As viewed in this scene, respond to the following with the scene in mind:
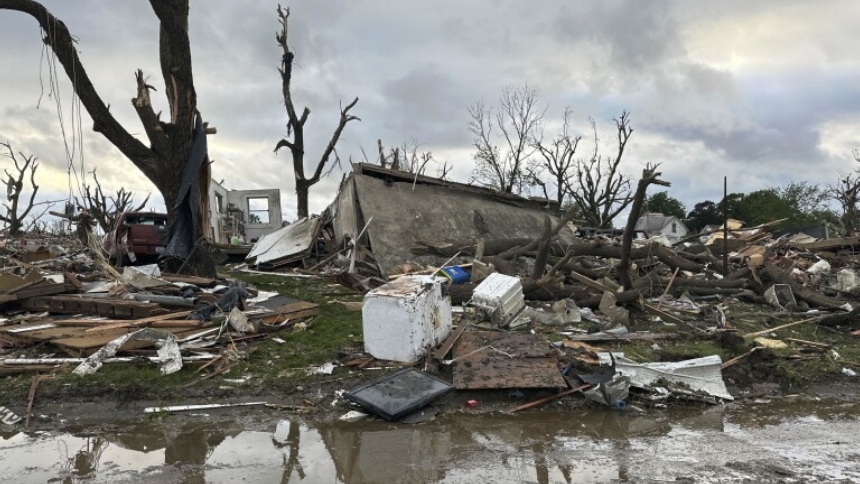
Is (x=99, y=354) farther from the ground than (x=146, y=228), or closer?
closer

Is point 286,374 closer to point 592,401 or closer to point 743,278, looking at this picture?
point 592,401

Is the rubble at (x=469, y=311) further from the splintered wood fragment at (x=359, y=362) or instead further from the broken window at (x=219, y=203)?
the broken window at (x=219, y=203)

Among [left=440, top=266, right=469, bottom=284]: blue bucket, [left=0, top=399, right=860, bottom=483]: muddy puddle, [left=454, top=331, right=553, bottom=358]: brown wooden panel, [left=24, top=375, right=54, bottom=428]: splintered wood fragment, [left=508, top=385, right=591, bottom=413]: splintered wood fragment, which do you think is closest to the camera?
[left=0, top=399, right=860, bottom=483]: muddy puddle

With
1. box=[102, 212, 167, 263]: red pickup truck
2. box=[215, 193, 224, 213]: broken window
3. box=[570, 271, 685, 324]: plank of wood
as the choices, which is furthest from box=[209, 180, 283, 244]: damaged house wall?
box=[570, 271, 685, 324]: plank of wood

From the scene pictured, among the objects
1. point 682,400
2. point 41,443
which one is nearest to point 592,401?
point 682,400

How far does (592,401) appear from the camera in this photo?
4.74m

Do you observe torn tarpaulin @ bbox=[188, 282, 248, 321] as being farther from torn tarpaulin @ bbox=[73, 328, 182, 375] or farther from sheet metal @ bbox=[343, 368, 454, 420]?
sheet metal @ bbox=[343, 368, 454, 420]

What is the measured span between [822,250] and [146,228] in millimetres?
17914

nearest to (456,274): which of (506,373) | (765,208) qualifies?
(506,373)

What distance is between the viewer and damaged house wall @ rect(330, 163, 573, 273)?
1200 centimetres

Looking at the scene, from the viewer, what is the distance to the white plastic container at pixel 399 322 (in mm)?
5215

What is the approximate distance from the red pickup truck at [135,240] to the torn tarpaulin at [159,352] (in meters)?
8.68

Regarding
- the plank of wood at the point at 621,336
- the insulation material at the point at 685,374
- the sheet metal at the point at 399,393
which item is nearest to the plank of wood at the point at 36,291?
the sheet metal at the point at 399,393

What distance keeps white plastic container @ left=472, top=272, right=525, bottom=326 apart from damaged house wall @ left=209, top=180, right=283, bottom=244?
21.4 metres
